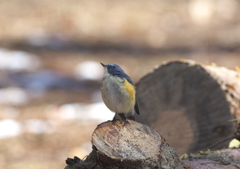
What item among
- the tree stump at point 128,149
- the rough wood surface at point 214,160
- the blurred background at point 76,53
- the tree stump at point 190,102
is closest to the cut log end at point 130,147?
the tree stump at point 128,149

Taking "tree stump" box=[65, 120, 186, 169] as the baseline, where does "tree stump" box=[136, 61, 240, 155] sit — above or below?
above

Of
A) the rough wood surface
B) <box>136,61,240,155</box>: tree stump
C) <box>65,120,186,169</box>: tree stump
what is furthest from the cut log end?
<box>136,61,240,155</box>: tree stump

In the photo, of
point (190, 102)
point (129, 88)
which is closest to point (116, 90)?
point (129, 88)

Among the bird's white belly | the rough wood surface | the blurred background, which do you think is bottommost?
the rough wood surface

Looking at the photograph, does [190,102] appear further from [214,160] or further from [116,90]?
[116,90]

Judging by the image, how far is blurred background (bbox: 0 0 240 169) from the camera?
8234mm

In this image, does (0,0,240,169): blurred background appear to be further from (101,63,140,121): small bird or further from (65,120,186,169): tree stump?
(65,120,186,169): tree stump

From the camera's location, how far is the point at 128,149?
3.66 meters

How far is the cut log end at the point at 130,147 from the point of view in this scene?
357 cm

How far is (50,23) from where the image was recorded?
13.6m

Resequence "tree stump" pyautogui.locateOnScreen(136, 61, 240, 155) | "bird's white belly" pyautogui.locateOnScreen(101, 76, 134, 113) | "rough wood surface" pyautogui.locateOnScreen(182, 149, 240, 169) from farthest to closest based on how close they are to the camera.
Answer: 1. "tree stump" pyautogui.locateOnScreen(136, 61, 240, 155)
2. "bird's white belly" pyautogui.locateOnScreen(101, 76, 134, 113)
3. "rough wood surface" pyautogui.locateOnScreen(182, 149, 240, 169)

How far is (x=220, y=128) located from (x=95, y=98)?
178 inches

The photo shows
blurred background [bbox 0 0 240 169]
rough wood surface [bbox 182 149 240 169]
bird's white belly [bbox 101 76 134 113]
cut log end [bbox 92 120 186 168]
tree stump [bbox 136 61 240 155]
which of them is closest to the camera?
cut log end [bbox 92 120 186 168]

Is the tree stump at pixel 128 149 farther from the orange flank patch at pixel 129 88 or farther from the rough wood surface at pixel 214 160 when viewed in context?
the orange flank patch at pixel 129 88
